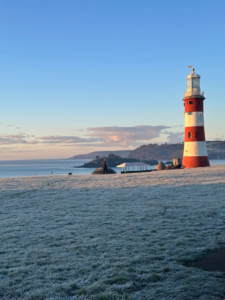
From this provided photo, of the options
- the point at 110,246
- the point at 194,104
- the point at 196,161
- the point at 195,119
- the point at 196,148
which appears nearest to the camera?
the point at 110,246

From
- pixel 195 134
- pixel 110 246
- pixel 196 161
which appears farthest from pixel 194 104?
pixel 110 246

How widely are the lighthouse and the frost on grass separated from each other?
24828 mm

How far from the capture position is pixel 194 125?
4031cm

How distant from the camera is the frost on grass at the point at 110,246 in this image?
19.5 feet

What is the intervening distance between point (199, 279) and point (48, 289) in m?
3.09

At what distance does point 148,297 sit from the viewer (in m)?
5.57

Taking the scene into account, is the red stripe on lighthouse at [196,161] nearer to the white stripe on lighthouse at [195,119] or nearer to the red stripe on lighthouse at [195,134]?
the red stripe on lighthouse at [195,134]

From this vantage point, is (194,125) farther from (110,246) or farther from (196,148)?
(110,246)

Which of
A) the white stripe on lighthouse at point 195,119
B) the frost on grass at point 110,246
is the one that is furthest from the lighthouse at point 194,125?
the frost on grass at point 110,246

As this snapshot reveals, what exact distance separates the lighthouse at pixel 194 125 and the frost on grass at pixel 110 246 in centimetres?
2483

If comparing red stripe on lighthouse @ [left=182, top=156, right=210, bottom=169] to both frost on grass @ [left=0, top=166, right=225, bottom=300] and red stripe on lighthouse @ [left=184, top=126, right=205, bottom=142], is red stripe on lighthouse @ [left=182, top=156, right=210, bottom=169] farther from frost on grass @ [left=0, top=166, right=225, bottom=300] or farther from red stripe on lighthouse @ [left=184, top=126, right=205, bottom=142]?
frost on grass @ [left=0, top=166, right=225, bottom=300]

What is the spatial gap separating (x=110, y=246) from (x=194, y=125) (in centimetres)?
3406

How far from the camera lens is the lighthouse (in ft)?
132

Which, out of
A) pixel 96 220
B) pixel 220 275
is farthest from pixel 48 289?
pixel 96 220
